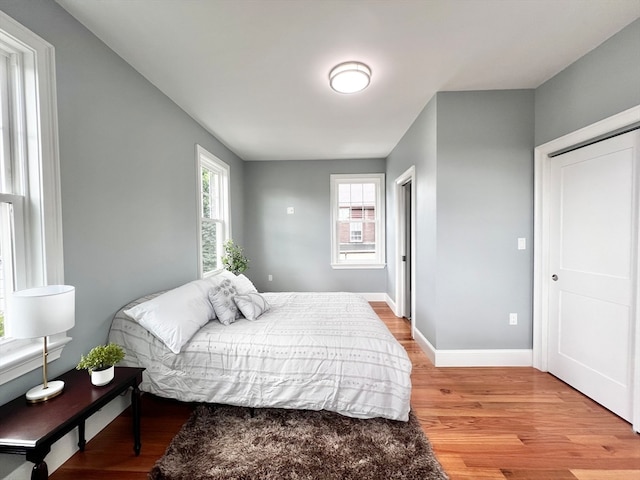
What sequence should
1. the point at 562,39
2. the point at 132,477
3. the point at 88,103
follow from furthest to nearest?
1. the point at 562,39
2. the point at 88,103
3. the point at 132,477

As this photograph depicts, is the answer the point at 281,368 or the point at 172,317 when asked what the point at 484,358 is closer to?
the point at 281,368

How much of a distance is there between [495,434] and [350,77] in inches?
110

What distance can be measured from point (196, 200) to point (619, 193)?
3.81 metres

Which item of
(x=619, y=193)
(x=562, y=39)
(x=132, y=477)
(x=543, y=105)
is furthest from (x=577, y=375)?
(x=132, y=477)

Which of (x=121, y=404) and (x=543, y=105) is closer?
(x=121, y=404)

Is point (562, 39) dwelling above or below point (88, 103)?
above

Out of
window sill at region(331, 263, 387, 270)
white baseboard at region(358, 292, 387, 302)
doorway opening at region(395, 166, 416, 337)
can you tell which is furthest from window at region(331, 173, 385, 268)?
doorway opening at region(395, 166, 416, 337)

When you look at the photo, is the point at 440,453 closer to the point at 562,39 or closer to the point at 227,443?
the point at 227,443

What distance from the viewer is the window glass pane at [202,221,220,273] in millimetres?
3631

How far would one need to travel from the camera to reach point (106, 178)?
6.23 ft

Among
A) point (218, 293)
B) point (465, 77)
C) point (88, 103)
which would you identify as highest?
point (465, 77)

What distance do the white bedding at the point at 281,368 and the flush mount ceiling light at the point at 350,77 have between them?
6.61 ft

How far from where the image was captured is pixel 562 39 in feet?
6.21

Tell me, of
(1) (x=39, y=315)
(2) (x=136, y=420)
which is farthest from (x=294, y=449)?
(1) (x=39, y=315)
